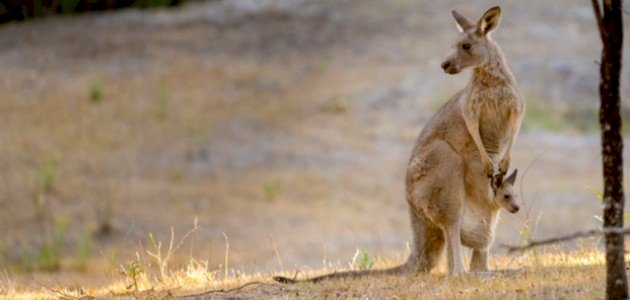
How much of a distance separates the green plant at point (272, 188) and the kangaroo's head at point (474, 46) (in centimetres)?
1050

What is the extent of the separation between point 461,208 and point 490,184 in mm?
269

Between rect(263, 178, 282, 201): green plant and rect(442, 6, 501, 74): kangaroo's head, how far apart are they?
34.4 feet

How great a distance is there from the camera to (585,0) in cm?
2652

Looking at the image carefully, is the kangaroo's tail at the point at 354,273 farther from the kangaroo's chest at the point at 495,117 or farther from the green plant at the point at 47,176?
the green plant at the point at 47,176

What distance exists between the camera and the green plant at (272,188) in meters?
17.4

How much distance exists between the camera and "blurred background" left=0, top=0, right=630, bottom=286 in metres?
16.1

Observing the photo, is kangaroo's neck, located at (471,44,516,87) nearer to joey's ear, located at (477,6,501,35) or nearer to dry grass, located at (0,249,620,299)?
joey's ear, located at (477,6,501,35)

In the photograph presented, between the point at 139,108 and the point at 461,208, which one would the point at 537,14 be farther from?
the point at 461,208

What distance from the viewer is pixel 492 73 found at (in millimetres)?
7043

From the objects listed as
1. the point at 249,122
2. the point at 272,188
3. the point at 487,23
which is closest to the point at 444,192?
the point at 487,23

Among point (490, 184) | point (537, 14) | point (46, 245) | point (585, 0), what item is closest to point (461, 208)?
point (490, 184)

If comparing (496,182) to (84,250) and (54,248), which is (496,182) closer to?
(84,250)

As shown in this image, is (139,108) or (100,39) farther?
(100,39)

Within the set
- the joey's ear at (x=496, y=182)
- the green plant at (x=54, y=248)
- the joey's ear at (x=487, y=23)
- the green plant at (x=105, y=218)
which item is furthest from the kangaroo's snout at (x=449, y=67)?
the green plant at (x=105, y=218)
